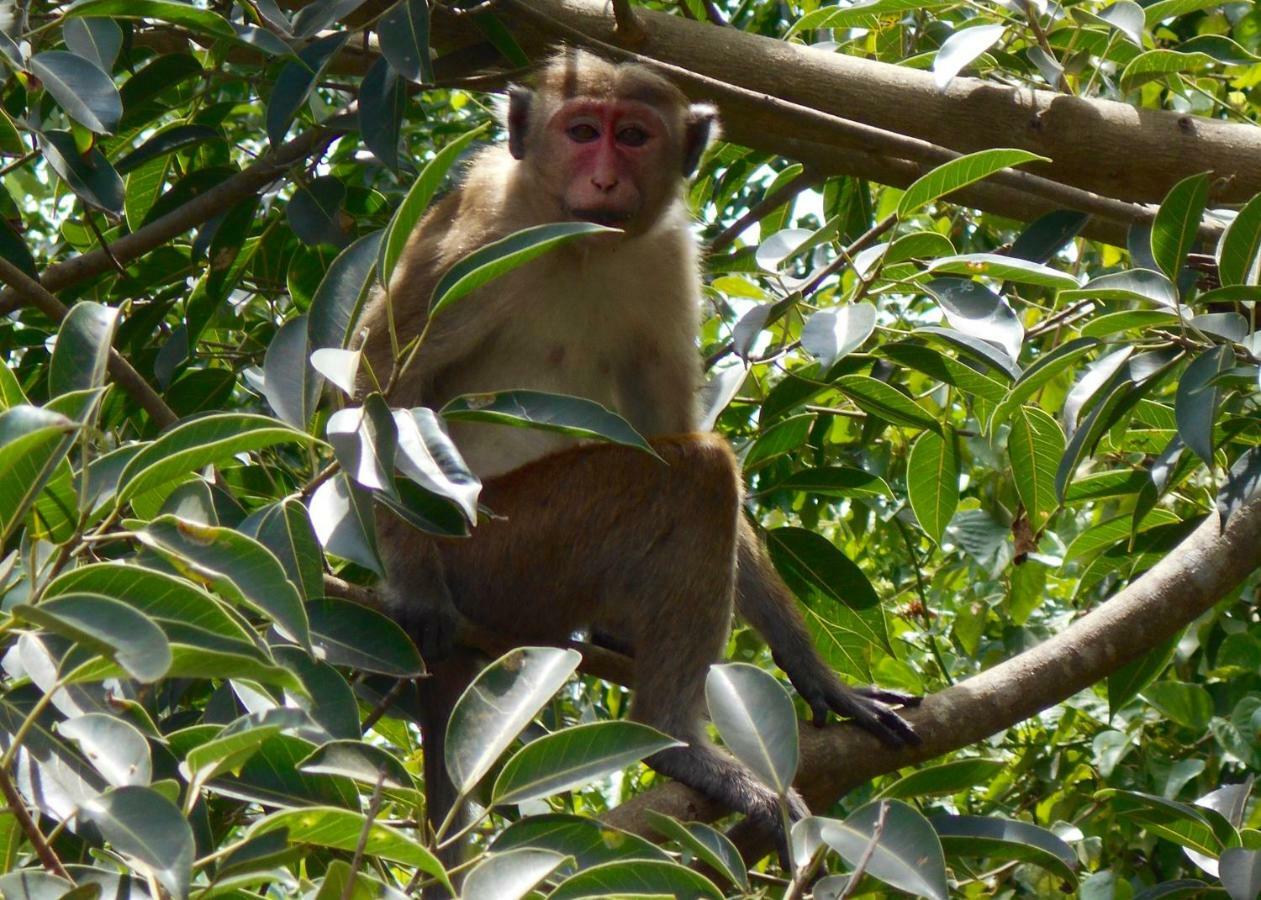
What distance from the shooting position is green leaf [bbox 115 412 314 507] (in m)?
2.03

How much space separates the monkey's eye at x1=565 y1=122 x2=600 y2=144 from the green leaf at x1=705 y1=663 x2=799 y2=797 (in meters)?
2.47

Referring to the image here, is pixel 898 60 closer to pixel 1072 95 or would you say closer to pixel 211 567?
pixel 1072 95

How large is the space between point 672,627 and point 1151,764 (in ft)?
6.41

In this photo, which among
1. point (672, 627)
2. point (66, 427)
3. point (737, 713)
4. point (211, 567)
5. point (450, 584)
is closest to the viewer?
point (66, 427)

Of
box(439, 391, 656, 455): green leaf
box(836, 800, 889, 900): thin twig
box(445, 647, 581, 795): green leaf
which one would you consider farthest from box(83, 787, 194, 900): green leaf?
box(439, 391, 656, 455): green leaf

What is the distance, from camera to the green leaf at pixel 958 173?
2.95m

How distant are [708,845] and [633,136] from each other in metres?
2.76

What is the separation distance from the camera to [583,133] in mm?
4598

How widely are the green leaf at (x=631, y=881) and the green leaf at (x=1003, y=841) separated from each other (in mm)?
784

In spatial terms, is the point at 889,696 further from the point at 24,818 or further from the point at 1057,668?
the point at 24,818

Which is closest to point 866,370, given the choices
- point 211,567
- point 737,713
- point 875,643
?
point 875,643

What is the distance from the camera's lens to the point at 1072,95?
403 centimetres

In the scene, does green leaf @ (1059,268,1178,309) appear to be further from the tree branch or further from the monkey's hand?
the monkey's hand

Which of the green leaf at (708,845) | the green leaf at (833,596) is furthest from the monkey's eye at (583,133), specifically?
the green leaf at (708,845)
